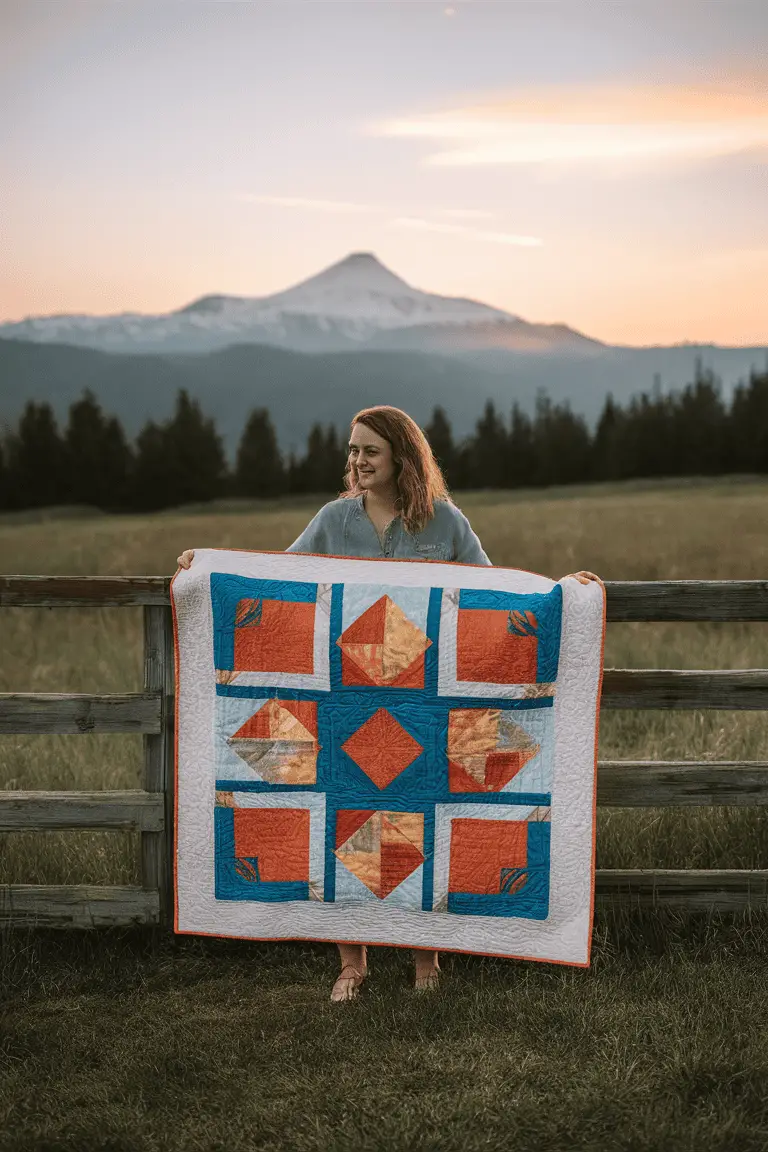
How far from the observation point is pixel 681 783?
3621mm

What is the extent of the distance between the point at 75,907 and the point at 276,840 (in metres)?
0.78

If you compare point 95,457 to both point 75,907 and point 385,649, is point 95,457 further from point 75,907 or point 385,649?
point 385,649

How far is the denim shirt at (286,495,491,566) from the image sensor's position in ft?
11.3

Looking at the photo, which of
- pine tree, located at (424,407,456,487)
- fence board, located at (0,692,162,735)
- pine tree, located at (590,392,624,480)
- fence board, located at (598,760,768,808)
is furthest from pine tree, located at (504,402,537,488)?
fence board, located at (0,692,162,735)

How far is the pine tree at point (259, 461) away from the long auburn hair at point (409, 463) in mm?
41422

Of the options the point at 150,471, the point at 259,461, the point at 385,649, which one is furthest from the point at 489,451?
the point at 385,649

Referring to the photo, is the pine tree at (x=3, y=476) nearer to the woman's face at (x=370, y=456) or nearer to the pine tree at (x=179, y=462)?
the pine tree at (x=179, y=462)

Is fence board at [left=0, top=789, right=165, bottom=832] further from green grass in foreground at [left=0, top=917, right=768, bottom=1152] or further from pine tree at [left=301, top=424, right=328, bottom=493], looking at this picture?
pine tree at [left=301, top=424, right=328, bottom=493]

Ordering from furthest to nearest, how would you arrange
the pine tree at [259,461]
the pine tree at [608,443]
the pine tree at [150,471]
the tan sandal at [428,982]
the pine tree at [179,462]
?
the pine tree at [608,443]
the pine tree at [259,461]
the pine tree at [179,462]
the pine tree at [150,471]
the tan sandal at [428,982]

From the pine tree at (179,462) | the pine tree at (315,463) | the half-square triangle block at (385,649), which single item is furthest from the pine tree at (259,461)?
the half-square triangle block at (385,649)

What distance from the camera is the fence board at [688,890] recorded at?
11.9 ft

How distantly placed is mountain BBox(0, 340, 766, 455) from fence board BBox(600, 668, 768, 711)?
134 ft

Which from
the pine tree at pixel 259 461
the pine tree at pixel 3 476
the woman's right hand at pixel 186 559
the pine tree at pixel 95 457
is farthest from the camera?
the pine tree at pixel 259 461

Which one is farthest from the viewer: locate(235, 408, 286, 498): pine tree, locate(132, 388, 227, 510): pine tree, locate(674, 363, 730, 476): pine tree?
locate(235, 408, 286, 498): pine tree
